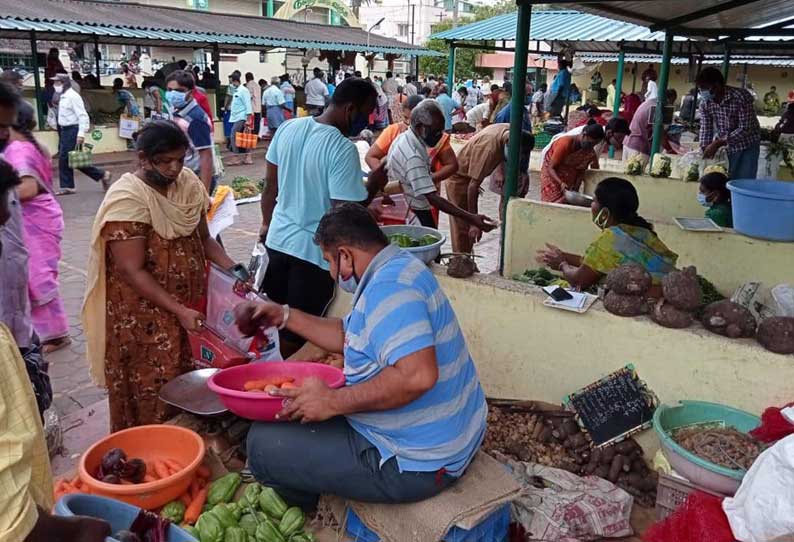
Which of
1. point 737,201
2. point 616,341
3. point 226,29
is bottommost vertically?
point 616,341

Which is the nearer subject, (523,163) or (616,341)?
(616,341)

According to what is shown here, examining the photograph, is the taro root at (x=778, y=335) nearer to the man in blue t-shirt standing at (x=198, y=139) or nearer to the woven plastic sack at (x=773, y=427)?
the woven plastic sack at (x=773, y=427)

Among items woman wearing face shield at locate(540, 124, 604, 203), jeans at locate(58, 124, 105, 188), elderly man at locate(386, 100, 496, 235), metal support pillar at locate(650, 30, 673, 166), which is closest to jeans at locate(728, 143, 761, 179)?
metal support pillar at locate(650, 30, 673, 166)

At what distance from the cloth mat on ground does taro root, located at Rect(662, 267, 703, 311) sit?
122 centimetres

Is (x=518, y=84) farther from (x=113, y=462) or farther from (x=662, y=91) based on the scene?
(x=662, y=91)

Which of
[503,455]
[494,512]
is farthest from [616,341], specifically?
[494,512]

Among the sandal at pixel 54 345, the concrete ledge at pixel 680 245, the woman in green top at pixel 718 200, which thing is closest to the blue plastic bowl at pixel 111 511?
the sandal at pixel 54 345

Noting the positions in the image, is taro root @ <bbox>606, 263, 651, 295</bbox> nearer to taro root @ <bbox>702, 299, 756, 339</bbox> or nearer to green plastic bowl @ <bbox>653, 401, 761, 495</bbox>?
taro root @ <bbox>702, 299, 756, 339</bbox>

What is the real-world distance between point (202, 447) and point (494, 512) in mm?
1223

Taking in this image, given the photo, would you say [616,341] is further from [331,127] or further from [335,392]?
[331,127]

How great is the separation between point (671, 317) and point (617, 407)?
1.64 feet

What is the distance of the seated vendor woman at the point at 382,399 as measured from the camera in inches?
89.0

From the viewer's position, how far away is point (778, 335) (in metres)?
2.90

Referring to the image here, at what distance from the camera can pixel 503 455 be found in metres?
3.23
